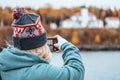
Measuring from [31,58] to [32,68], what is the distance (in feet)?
0.06

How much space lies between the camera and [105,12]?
30031 millimetres

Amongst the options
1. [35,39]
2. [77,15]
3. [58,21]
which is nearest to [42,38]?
[35,39]

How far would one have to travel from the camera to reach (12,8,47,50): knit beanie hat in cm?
98

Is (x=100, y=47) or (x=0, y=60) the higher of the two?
(x=0, y=60)

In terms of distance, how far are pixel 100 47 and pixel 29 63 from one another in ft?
98.8

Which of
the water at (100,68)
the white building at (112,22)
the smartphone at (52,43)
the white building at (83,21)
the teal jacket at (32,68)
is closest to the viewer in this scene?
the teal jacket at (32,68)

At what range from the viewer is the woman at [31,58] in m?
0.97

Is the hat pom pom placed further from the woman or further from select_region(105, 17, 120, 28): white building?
select_region(105, 17, 120, 28): white building

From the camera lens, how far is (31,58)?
0.97 meters

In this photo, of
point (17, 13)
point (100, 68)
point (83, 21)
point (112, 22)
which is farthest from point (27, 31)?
point (83, 21)

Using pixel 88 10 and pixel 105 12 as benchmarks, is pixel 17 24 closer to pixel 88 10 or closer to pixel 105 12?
pixel 105 12

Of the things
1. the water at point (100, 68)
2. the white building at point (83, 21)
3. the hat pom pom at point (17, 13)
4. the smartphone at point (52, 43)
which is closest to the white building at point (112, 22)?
the white building at point (83, 21)

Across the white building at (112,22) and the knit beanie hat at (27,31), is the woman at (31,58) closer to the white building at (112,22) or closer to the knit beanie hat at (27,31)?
the knit beanie hat at (27,31)

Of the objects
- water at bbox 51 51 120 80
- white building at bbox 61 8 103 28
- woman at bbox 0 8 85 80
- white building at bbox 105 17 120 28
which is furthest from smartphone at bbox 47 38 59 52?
white building at bbox 61 8 103 28
